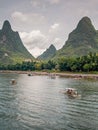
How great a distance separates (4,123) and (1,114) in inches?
262

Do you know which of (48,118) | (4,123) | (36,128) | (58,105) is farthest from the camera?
(58,105)

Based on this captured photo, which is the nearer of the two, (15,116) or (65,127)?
(65,127)

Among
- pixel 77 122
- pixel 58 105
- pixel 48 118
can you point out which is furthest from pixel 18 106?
pixel 77 122

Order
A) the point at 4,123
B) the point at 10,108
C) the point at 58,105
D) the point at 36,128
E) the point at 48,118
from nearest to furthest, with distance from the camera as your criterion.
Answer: the point at 36,128 < the point at 4,123 < the point at 48,118 < the point at 10,108 < the point at 58,105

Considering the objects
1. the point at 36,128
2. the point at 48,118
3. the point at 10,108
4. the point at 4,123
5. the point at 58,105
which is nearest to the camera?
the point at 36,128

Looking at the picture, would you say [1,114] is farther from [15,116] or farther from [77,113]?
[77,113]

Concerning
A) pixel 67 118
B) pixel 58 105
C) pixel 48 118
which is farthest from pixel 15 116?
pixel 58 105

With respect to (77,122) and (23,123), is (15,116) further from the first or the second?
(77,122)

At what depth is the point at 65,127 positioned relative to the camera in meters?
41.4

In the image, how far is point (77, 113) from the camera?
52.5 meters

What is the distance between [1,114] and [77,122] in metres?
14.7

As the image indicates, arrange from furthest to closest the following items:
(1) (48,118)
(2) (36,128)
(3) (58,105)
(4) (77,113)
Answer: (3) (58,105)
(4) (77,113)
(1) (48,118)
(2) (36,128)

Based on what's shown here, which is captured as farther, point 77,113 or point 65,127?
point 77,113

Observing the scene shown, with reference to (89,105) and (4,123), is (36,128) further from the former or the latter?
(89,105)
